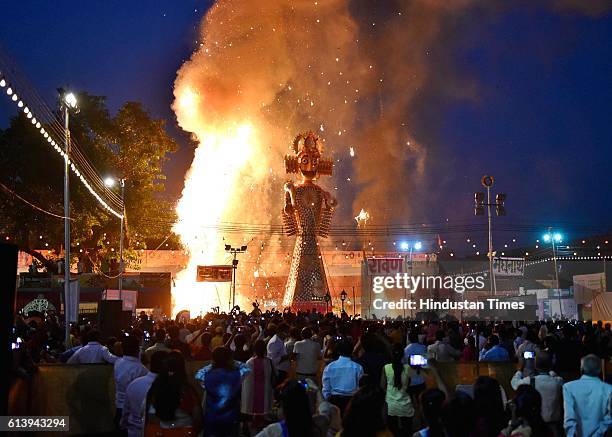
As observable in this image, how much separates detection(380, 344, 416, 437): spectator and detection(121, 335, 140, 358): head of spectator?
10.9 feet

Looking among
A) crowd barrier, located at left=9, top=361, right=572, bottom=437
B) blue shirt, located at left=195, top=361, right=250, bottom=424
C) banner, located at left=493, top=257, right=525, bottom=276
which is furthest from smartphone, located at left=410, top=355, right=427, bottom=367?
banner, located at left=493, top=257, right=525, bottom=276

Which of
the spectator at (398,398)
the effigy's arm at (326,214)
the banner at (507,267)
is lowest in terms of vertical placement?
the spectator at (398,398)

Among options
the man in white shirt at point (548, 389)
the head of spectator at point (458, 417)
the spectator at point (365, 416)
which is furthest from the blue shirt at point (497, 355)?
the spectator at point (365, 416)

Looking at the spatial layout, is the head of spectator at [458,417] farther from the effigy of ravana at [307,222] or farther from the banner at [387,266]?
the effigy of ravana at [307,222]

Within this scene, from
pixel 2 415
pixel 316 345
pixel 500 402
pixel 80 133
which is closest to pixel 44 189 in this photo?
pixel 80 133

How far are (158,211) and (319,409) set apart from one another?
46.8 meters

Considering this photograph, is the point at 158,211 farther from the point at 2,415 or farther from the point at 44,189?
the point at 2,415

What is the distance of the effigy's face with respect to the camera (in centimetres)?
4553

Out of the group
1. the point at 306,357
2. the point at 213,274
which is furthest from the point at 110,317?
the point at 213,274

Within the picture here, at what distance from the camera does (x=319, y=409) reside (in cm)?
645

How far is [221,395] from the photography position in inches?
318

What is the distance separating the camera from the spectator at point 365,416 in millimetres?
5015

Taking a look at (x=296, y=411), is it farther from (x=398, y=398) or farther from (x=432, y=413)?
(x=398, y=398)

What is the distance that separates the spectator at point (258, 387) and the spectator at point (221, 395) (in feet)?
4.76
